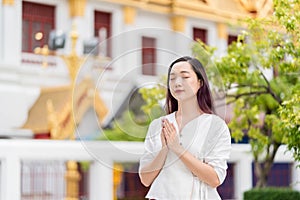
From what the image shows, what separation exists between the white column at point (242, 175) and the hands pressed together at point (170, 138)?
239 inches

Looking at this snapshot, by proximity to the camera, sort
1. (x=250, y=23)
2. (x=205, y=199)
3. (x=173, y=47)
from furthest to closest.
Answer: (x=250, y=23) → (x=173, y=47) → (x=205, y=199)

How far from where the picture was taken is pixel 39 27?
14867 millimetres

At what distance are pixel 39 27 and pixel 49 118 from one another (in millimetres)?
1978

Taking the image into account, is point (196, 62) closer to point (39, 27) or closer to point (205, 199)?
point (205, 199)

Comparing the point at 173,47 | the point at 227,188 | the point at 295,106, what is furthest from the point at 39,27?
the point at 173,47

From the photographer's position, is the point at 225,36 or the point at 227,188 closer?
the point at 227,188

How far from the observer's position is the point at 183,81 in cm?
290

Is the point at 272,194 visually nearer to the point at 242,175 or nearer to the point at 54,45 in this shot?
the point at 242,175

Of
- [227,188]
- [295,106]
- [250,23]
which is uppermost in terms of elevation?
[250,23]

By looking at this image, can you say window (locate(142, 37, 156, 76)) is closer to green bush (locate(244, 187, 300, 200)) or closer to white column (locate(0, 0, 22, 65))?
green bush (locate(244, 187, 300, 200))

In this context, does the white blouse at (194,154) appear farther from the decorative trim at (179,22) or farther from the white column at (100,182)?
the decorative trim at (179,22)

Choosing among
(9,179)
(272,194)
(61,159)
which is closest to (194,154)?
(9,179)

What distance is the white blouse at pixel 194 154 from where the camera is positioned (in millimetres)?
2840

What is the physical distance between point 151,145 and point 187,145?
0.48ft
